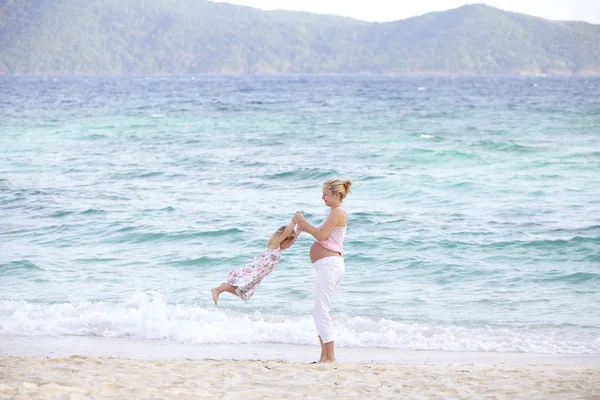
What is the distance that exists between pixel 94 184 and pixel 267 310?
10185mm

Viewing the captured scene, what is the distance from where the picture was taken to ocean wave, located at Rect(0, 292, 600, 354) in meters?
7.88

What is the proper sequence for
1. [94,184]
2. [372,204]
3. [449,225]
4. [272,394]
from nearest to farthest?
[272,394]
[449,225]
[372,204]
[94,184]

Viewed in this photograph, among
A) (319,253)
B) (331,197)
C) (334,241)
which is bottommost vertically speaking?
(319,253)

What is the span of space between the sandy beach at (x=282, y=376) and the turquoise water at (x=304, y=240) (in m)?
0.66

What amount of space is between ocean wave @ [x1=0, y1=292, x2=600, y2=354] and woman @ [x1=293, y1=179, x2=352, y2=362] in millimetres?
1519

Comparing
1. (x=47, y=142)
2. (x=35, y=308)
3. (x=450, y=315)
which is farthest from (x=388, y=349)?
(x=47, y=142)

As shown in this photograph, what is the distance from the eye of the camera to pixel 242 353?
24.7 feet

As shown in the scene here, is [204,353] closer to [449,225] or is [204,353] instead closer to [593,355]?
[593,355]

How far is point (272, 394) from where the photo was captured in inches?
219

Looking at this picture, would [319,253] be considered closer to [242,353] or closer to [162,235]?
[242,353]

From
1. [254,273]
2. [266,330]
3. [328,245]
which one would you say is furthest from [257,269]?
[266,330]

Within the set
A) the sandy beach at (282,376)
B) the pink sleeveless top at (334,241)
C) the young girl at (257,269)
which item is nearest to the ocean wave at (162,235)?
the sandy beach at (282,376)

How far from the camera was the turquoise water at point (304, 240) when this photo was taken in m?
8.41

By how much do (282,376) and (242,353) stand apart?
1.50 metres
